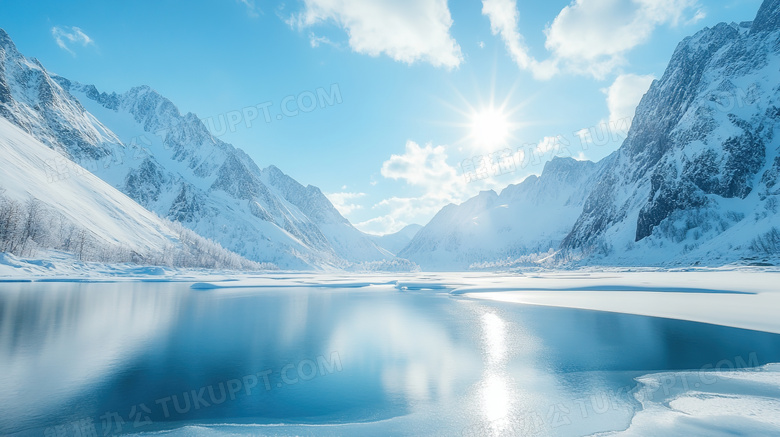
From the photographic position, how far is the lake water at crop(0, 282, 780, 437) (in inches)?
411

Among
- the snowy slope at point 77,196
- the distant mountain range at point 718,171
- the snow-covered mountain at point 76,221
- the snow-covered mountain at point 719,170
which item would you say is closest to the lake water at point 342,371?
the snow-covered mountain at point 76,221

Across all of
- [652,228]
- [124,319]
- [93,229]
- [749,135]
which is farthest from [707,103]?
[93,229]

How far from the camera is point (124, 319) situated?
27641mm

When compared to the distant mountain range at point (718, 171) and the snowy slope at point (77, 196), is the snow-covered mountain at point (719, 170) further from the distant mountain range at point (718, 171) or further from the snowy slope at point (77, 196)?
the snowy slope at point (77, 196)

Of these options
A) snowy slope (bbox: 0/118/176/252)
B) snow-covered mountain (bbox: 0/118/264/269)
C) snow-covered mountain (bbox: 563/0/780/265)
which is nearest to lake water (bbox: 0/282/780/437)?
snow-covered mountain (bbox: 0/118/264/269)

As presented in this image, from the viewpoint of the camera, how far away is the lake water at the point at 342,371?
34.3 ft

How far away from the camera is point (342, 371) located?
15617mm

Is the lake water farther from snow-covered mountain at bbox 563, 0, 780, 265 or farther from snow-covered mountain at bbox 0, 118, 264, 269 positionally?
snow-covered mountain at bbox 563, 0, 780, 265

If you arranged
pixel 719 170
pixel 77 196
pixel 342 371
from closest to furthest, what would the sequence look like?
pixel 342 371
pixel 77 196
pixel 719 170

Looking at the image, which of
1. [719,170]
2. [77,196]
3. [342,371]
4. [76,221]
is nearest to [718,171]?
[719,170]

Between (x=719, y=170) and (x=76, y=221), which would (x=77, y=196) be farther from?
(x=719, y=170)

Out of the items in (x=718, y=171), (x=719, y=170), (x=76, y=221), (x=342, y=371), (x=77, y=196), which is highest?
(x=77, y=196)

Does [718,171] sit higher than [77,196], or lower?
lower

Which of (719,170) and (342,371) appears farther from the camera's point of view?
(719,170)
